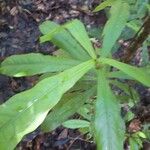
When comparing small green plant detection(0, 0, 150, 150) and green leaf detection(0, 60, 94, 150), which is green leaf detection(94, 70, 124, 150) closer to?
small green plant detection(0, 0, 150, 150)

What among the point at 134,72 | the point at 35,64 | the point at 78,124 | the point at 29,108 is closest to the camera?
the point at 29,108

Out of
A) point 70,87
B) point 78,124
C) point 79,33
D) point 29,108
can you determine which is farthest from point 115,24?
point 78,124

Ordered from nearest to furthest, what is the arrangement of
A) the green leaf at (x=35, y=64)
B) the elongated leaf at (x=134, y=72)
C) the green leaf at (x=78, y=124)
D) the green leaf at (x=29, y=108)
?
1. the green leaf at (x=29, y=108)
2. the elongated leaf at (x=134, y=72)
3. the green leaf at (x=35, y=64)
4. the green leaf at (x=78, y=124)

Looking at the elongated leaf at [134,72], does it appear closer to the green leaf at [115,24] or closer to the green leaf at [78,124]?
the green leaf at [115,24]

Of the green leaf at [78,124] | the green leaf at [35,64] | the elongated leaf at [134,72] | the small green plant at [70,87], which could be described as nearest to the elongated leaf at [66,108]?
the small green plant at [70,87]

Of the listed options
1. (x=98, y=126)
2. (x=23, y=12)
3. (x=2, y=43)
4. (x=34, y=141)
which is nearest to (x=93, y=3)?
(x=23, y=12)

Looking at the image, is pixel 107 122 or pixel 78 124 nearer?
pixel 107 122

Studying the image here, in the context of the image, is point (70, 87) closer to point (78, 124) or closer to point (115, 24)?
point (115, 24)

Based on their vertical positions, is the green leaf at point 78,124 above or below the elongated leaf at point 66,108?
below
